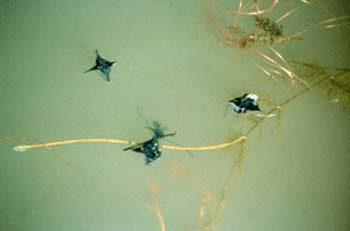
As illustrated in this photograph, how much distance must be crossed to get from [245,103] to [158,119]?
27cm

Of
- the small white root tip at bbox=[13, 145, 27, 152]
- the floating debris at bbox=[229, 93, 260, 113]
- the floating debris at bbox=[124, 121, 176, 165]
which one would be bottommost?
the floating debris at bbox=[124, 121, 176, 165]

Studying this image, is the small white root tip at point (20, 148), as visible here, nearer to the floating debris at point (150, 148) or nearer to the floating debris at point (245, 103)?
the floating debris at point (150, 148)

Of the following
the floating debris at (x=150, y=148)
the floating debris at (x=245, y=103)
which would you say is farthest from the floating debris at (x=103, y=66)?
the floating debris at (x=245, y=103)

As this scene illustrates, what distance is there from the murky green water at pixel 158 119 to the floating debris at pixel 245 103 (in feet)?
0.08

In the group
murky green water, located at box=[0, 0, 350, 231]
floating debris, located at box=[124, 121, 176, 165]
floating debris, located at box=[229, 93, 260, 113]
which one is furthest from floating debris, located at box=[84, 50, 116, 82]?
floating debris, located at box=[229, 93, 260, 113]

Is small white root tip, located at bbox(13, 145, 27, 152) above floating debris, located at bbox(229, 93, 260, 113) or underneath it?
above

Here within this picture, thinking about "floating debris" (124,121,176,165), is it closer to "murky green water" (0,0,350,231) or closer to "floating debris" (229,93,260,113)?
"murky green water" (0,0,350,231)

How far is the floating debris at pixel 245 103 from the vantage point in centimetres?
118

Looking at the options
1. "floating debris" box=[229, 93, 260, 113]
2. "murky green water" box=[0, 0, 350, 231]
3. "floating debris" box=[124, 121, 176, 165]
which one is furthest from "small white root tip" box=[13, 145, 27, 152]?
"floating debris" box=[229, 93, 260, 113]

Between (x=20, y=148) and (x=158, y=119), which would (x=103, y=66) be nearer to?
(x=158, y=119)

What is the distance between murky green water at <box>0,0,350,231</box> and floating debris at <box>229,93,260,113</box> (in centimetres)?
2

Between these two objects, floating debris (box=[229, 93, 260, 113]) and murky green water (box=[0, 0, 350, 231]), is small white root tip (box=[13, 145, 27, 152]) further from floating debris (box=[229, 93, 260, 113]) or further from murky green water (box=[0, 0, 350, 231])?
floating debris (box=[229, 93, 260, 113])

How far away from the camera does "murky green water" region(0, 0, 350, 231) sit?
1178mm

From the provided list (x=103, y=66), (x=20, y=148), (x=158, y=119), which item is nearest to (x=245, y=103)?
(x=158, y=119)
